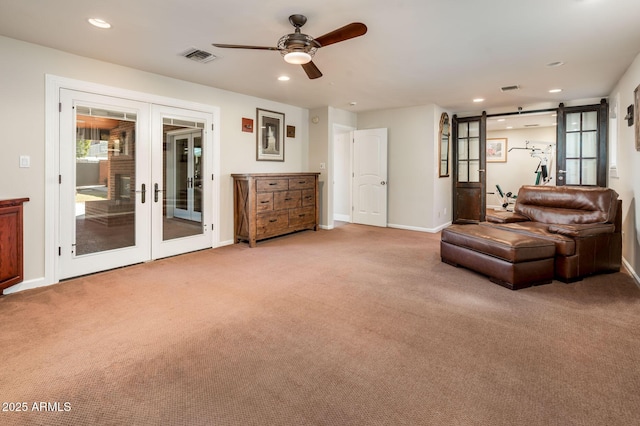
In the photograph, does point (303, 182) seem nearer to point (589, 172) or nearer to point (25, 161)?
point (25, 161)

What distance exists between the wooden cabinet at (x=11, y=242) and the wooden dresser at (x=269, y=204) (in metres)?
2.64

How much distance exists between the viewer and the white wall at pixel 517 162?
362 inches

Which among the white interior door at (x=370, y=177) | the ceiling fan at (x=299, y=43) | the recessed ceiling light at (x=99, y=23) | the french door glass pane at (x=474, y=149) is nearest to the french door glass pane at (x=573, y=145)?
the french door glass pane at (x=474, y=149)

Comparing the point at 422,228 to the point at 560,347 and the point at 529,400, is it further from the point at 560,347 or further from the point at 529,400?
the point at 529,400

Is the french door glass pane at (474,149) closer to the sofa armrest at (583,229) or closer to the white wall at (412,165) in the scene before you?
the white wall at (412,165)

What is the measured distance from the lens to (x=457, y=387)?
5.91 feet

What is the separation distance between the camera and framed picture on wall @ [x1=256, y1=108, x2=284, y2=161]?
5.88 m

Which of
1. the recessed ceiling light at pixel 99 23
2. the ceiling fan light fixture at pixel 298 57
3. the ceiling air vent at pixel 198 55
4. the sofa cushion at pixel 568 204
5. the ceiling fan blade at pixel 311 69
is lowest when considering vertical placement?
the sofa cushion at pixel 568 204

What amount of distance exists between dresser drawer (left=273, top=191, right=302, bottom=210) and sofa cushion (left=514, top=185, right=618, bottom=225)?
345 cm

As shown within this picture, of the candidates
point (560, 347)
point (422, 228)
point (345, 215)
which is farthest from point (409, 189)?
point (560, 347)

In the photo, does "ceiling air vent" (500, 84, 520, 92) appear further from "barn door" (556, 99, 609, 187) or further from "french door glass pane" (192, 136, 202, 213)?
"french door glass pane" (192, 136, 202, 213)

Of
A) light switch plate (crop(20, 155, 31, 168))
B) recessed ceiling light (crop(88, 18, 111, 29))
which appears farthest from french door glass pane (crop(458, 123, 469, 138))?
light switch plate (crop(20, 155, 31, 168))

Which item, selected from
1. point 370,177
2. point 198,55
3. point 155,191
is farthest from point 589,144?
point 155,191

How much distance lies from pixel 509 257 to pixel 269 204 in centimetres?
353
